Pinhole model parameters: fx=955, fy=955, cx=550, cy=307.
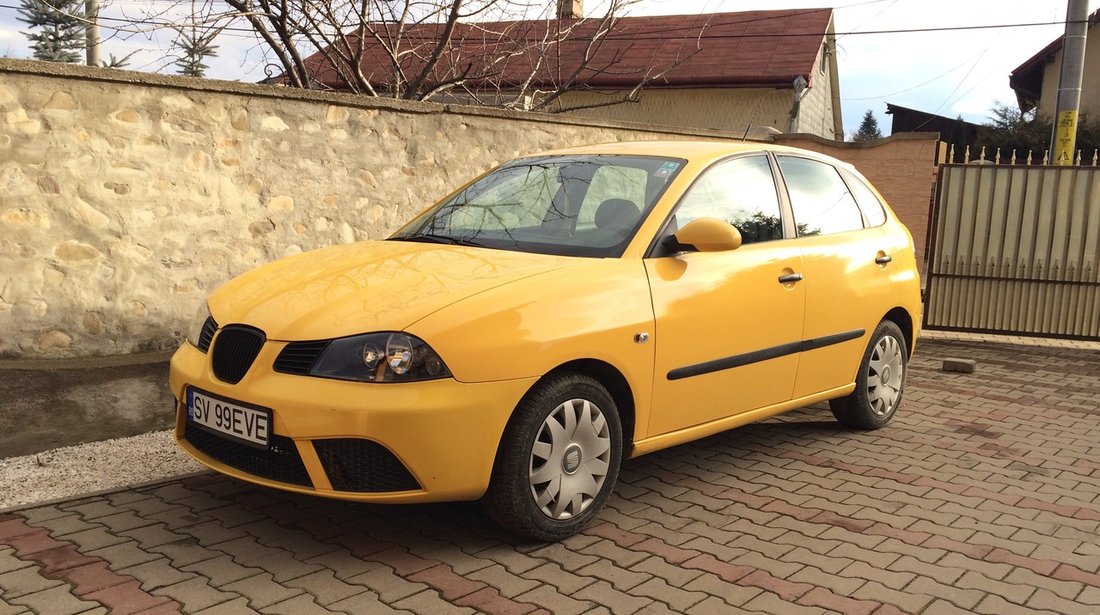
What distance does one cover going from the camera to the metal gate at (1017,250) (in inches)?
365

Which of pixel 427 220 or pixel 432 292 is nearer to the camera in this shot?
pixel 432 292

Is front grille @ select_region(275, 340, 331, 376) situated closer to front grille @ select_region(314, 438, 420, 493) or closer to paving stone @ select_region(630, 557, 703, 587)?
front grille @ select_region(314, 438, 420, 493)

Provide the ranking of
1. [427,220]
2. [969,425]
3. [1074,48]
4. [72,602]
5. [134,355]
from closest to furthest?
[72,602] → [427,220] → [134,355] → [969,425] → [1074,48]

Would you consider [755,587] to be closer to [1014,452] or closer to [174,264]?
[1014,452]

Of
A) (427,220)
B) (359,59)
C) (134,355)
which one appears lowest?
(134,355)

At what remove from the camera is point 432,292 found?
3705 mm

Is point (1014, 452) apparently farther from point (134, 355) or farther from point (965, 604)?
point (134, 355)

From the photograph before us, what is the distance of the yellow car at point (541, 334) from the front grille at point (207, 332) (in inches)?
0.5

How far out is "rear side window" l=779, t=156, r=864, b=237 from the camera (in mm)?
5266

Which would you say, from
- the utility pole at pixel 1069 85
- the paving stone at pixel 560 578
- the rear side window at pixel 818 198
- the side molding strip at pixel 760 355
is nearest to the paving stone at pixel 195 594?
the paving stone at pixel 560 578

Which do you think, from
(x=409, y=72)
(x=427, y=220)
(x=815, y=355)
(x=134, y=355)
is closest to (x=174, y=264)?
(x=134, y=355)

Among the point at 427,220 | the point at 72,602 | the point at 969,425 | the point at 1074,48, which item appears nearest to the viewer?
the point at 72,602

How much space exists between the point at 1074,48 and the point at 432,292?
11081 millimetres

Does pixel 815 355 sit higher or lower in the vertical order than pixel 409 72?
lower
